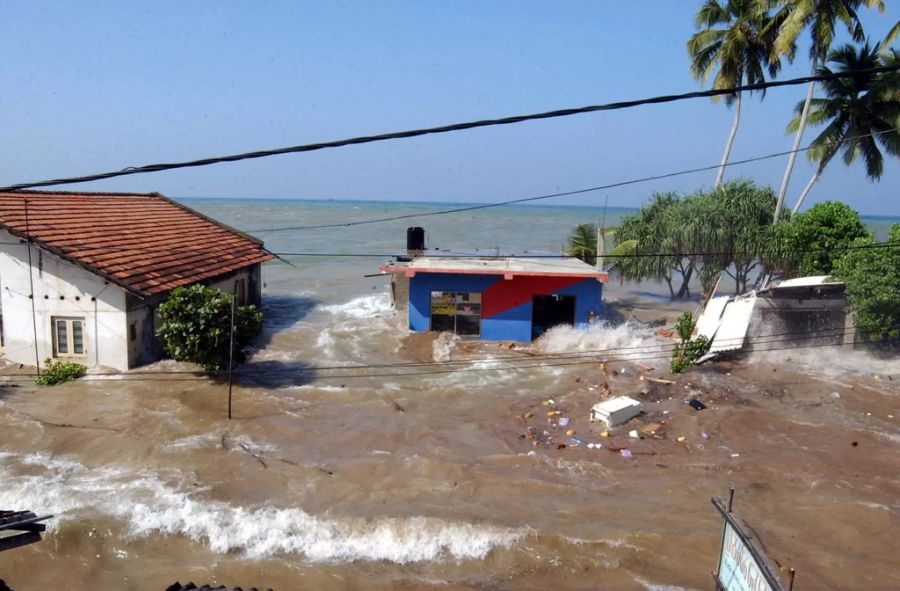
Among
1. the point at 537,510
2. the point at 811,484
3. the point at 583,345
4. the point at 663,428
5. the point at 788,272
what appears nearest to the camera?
the point at 537,510

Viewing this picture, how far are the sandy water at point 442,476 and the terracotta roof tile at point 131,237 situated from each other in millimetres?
3057

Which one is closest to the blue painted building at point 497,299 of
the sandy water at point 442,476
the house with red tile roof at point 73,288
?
the sandy water at point 442,476

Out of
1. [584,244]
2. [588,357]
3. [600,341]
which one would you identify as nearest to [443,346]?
[588,357]

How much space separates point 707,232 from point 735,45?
27.6 ft

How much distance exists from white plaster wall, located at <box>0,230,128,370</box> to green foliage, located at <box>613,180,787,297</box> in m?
20.7

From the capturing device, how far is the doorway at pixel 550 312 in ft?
70.9

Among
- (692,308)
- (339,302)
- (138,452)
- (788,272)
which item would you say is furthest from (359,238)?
(138,452)

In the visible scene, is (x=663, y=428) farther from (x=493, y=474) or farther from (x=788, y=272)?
(x=788, y=272)

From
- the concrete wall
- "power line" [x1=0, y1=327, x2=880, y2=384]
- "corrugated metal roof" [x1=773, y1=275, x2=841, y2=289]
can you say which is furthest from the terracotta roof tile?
"corrugated metal roof" [x1=773, y1=275, x2=841, y2=289]

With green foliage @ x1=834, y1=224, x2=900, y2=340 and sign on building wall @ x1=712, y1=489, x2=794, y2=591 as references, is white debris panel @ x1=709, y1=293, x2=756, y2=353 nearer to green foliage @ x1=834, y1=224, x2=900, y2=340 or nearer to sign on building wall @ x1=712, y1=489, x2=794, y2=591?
green foliage @ x1=834, y1=224, x2=900, y2=340

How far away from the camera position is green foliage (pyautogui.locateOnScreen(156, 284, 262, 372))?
15016mm

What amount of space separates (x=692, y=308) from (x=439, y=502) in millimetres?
22837

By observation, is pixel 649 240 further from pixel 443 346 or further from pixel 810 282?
pixel 443 346

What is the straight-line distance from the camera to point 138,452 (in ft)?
40.4
